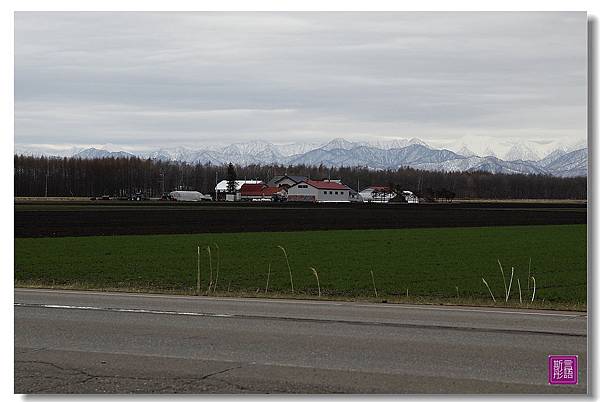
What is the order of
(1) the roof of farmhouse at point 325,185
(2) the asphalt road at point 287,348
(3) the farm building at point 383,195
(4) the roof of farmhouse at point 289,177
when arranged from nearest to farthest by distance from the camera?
(2) the asphalt road at point 287,348, (1) the roof of farmhouse at point 325,185, (3) the farm building at point 383,195, (4) the roof of farmhouse at point 289,177

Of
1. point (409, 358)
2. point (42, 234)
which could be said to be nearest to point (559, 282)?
point (409, 358)

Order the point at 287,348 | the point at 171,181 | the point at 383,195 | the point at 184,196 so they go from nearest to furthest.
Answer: the point at 287,348, the point at 184,196, the point at 171,181, the point at 383,195

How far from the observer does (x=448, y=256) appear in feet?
123

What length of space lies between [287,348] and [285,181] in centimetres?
17246

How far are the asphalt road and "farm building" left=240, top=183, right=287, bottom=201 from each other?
152 metres

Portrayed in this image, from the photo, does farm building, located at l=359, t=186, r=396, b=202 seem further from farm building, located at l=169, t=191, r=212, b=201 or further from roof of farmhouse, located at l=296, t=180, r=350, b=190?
farm building, located at l=169, t=191, r=212, b=201

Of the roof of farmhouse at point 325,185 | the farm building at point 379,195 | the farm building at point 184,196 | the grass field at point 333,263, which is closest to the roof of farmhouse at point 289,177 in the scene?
the roof of farmhouse at point 325,185

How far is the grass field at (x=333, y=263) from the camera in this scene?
957 inches

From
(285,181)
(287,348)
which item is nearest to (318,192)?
(285,181)

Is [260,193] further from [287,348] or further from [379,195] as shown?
[287,348]

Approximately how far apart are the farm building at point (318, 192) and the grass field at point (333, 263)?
11352 cm

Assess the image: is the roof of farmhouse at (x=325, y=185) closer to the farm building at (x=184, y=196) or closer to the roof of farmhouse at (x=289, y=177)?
the roof of farmhouse at (x=289, y=177)

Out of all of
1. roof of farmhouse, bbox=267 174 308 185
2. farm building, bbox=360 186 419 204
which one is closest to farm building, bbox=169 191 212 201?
roof of farmhouse, bbox=267 174 308 185

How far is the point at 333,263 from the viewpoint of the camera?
111 ft
